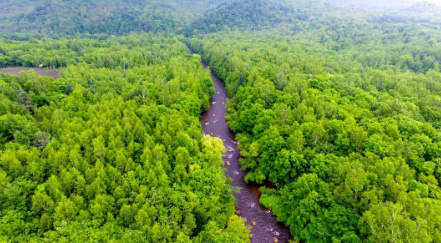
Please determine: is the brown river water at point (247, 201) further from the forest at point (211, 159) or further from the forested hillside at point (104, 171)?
the forested hillside at point (104, 171)

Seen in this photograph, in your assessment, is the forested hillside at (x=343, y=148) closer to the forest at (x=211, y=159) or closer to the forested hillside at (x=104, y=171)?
the forest at (x=211, y=159)

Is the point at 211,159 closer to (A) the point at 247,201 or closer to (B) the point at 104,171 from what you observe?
(A) the point at 247,201

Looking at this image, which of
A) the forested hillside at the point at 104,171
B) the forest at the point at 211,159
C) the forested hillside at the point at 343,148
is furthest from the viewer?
the forested hillside at the point at 343,148

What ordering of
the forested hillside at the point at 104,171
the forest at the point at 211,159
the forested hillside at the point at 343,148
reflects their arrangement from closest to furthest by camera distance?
the forested hillside at the point at 104,171 < the forest at the point at 211,159 < the forested hillside at the point at 343,148

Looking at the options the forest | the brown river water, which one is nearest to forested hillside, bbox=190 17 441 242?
the forest

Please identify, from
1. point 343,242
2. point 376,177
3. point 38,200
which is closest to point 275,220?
point 343,242

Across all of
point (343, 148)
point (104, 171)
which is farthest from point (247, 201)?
point (104, 171)

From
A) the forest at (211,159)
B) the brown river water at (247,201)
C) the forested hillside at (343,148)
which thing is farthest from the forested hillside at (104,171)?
the forested hillside at (343,148)

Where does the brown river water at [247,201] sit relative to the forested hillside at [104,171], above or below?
below

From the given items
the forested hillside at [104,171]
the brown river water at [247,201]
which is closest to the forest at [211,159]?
the forested hillside at [104,171]

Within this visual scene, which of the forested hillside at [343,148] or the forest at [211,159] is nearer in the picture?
the forest at [211,159]

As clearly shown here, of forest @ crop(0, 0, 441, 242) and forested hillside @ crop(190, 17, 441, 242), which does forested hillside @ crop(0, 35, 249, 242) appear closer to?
forest @ crop(0, 0, 441, 242)
